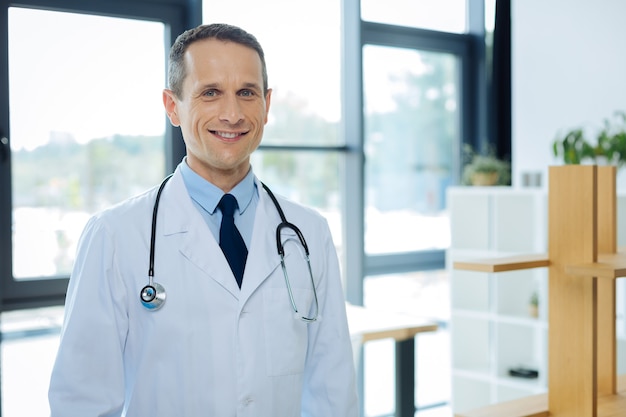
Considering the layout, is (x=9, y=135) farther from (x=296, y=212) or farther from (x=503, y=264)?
(x=503, y=264)

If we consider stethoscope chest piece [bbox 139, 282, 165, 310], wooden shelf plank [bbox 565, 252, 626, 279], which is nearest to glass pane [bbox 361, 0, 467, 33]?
wooden shelf plank [bbox 565, 252, 626, 279]

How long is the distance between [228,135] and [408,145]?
10.0 ft

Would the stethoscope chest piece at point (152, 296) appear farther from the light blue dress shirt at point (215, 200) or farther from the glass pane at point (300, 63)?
the glass pane at point (300, 63)

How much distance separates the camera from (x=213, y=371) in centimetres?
151

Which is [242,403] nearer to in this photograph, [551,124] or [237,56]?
[237,56]

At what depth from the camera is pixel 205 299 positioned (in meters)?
1.52

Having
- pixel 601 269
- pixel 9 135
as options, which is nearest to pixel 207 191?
pixel 601 269

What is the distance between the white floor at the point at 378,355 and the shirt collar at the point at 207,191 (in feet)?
6.34

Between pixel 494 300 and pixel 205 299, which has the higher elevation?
pixel 205 299

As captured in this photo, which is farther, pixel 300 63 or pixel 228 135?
pixel 300 63

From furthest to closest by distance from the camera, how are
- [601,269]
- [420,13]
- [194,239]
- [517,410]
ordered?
[420,13], [517,410], [601,269], [194,239]

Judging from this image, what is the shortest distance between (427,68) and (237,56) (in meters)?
3.16

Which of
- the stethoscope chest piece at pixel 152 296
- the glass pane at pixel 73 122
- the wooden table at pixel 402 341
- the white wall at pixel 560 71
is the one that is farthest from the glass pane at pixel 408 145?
the stethoscope chest piece at pixel 152 296

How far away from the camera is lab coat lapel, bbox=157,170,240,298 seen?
1.54 m
